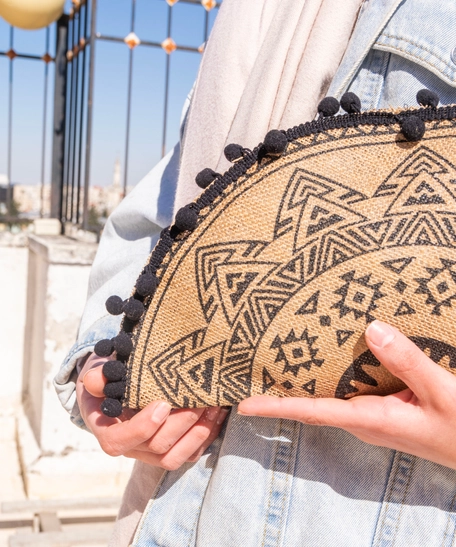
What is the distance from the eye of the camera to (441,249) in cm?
71

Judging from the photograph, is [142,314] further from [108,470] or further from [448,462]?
[108,470]

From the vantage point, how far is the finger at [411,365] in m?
0.67

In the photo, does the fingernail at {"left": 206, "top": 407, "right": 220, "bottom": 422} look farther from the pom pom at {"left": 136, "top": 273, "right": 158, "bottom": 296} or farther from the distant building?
the distant building

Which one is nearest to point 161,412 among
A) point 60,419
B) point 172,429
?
point 172,429

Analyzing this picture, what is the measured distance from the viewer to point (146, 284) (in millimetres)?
803

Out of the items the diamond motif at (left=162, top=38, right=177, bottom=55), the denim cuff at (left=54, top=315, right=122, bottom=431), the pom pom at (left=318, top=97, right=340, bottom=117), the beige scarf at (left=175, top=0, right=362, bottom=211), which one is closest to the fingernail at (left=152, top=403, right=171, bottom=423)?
the denim cuff at (left=54, top=315, right=122, bottom=431)

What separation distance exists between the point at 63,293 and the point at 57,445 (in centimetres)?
76

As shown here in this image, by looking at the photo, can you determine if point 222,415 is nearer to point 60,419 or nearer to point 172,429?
point 172,429

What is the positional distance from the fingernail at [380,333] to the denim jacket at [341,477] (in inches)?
7.7

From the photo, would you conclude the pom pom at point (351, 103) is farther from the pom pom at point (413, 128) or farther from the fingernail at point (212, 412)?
the fingernail at point (212, 412)

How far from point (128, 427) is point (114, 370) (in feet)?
0.28

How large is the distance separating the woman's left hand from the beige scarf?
15.0 inches

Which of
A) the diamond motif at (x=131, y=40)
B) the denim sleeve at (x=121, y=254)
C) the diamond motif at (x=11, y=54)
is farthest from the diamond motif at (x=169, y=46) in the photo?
the denim sleeve at (x=121, y=254)

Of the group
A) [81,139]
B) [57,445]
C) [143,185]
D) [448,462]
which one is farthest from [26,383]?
[448,462]
